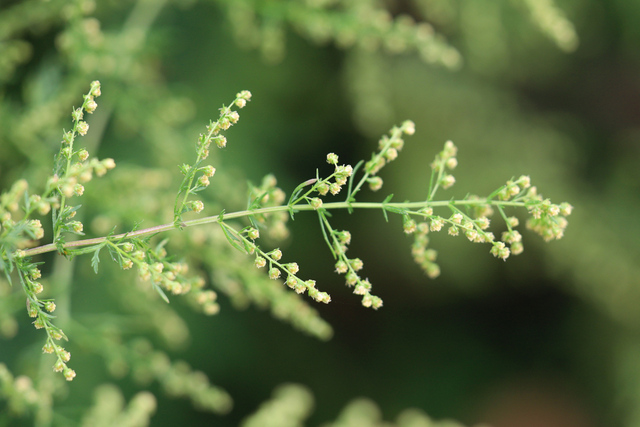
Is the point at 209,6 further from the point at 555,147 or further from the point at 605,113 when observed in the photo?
the point at 605,113

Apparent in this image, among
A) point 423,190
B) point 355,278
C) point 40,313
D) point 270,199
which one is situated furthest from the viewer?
point 423,190

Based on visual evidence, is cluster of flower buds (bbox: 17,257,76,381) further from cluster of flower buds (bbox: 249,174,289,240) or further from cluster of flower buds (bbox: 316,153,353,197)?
cluster of flower buds (bbox: 316,153,353,197)

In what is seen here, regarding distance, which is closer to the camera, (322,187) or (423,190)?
(322,187)

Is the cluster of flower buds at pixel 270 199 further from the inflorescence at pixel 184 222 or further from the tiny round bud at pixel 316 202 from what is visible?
the tiny round bud at pixel 316 202

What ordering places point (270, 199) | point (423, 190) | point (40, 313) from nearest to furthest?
point (40, 313), point (270, 199), point (423, 190)

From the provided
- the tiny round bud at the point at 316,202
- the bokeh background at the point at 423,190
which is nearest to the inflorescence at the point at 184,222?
the tiny round bud at the point at 316,202

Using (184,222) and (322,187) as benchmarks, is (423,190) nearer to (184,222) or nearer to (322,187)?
(322,187)

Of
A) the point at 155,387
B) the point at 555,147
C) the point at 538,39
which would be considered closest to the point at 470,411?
the point at 555,147

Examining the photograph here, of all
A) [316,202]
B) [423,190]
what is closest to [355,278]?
[316,202]

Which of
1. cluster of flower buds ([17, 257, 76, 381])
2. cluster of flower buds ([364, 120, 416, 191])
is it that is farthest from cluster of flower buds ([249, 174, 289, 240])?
cluster of flower buds ([17, 257, 76, 381])
